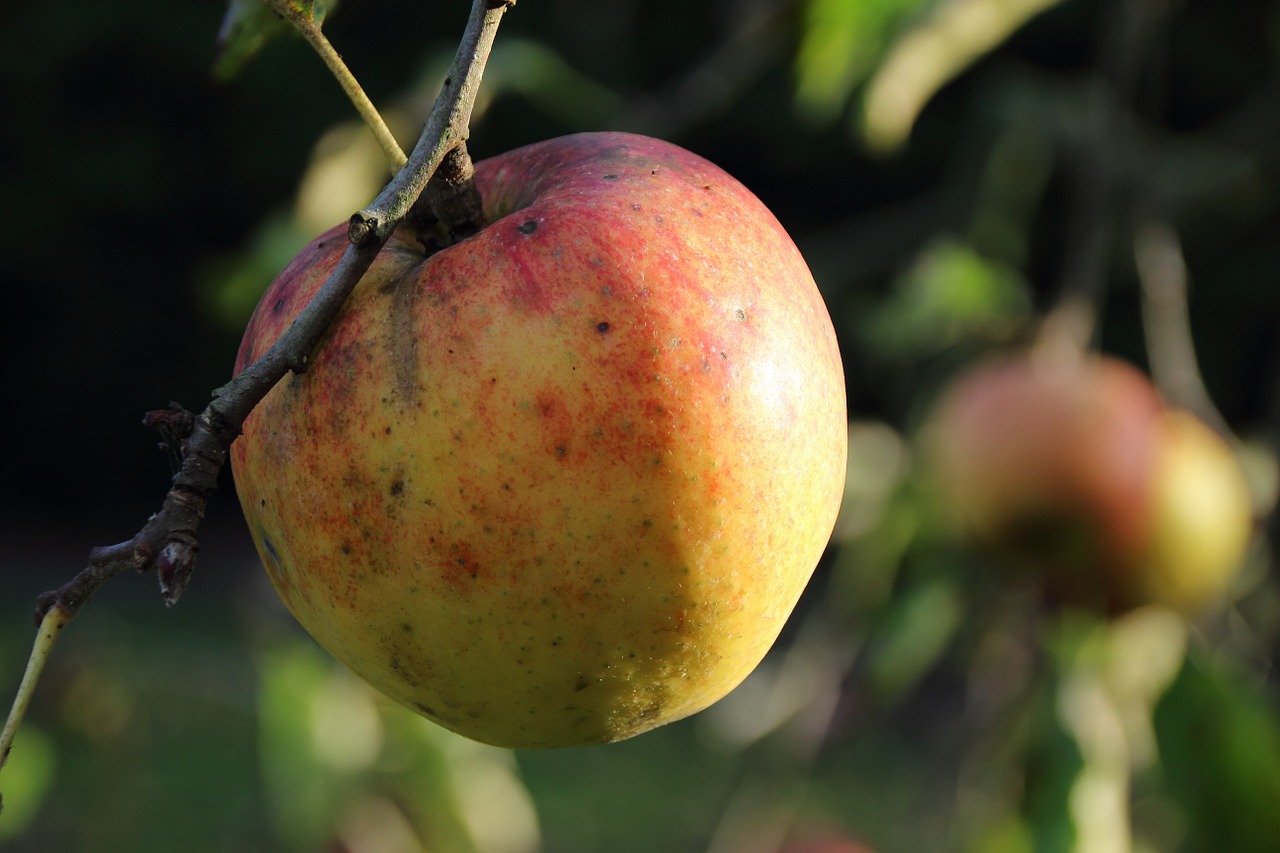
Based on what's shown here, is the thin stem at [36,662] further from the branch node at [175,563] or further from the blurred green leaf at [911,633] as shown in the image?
the blurred green leaf at [911,633]

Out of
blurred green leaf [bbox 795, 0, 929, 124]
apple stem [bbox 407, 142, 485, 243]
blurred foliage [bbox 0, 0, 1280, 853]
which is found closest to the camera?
apple stem [bbox 407, 142, 485, 243]

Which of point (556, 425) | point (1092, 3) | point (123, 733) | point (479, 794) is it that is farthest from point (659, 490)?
point (1092, 3)

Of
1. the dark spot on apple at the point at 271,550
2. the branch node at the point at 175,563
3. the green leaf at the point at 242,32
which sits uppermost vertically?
the green leaf at the point at 242,32

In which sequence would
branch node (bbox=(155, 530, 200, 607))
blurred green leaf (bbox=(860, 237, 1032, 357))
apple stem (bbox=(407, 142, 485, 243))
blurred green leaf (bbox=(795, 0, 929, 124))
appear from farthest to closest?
blurred green leaf (bbox=(860, 237, 1032, 357)) < blurred green leaf (bbox=(795, 0, 929, 124)) < apple stem (bbox=(407, 142, 485, 243)) < branch node (bbox=(155, 530, 200, 607))

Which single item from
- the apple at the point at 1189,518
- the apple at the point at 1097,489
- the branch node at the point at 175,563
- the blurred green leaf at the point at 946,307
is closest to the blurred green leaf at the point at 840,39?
the blurred green leaf at the point at 946,307

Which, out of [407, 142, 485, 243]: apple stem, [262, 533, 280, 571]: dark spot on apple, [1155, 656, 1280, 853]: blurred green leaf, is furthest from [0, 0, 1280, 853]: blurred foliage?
[262, 533, 280, 571]: dark spot on apple

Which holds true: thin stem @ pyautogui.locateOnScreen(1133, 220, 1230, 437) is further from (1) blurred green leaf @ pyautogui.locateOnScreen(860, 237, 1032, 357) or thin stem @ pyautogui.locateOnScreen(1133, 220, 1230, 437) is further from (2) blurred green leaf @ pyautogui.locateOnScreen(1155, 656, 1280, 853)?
(2) blurred green leaf @ pyautogui.locateOnScreen(1155, 656, 1280, 853)
